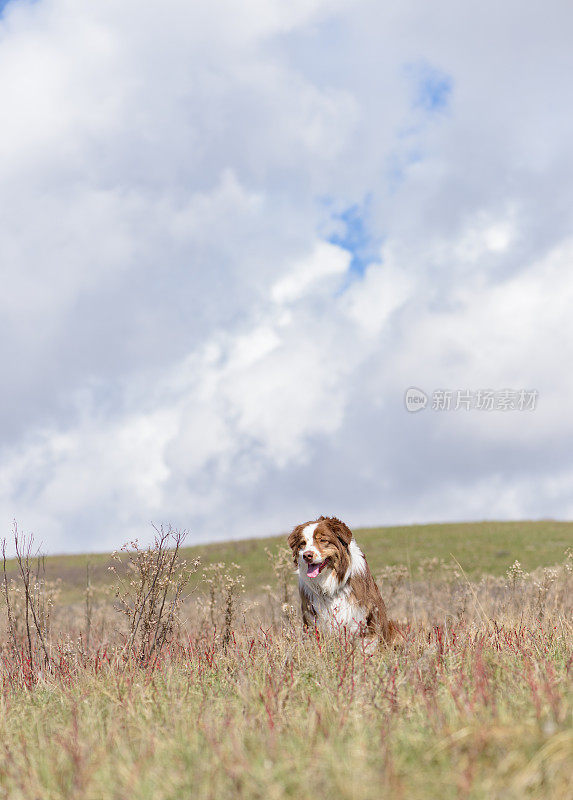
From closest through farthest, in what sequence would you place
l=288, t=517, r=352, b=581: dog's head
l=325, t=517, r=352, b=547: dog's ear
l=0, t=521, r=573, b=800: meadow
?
l=0, t=521, r=573, b=800: meadow
l=288, t=517, r=352, b=581: dog's head
l=325, t=517, r=352, b=547: dog's ear

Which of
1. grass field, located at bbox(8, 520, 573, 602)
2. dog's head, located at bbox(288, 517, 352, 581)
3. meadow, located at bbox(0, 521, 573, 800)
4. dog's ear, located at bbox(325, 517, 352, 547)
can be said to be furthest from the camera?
grass field, located at bbox(8, 520, 573, 602)

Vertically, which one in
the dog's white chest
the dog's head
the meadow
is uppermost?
the dog's head

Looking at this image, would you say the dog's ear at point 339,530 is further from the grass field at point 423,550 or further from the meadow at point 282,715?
the grass field at point 423,550

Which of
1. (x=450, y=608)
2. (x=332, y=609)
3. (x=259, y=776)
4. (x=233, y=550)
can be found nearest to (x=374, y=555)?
(x=233, y=550)

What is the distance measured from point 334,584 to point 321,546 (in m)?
0.44

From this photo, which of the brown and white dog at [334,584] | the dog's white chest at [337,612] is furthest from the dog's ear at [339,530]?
the dog's white chest at [337,612]

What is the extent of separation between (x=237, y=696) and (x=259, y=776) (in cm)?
186

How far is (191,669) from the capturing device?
5.84 metres

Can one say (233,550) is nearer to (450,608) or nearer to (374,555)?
(374,555)

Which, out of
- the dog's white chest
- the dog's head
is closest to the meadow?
the dog's white chest

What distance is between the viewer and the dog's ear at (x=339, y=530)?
706 centimetres

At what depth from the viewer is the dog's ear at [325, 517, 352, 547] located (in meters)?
7.06

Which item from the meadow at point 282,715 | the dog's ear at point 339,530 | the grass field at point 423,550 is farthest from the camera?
the grass field at point 423,550

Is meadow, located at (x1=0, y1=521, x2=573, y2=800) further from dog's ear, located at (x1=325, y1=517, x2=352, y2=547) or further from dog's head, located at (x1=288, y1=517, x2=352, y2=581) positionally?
dog's ear, located at (x1=325, y1=517, x2=352, y2=547)
